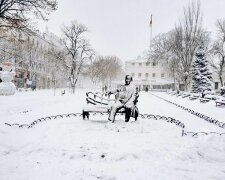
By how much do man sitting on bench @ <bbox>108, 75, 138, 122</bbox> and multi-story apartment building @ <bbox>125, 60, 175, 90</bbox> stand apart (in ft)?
255

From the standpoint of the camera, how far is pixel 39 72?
2844 inches

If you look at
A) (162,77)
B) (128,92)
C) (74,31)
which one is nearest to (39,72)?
(74,31)

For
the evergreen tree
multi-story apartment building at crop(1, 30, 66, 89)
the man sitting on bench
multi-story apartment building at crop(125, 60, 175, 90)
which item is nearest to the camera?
the man sitting on bench

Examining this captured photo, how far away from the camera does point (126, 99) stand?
935 cm

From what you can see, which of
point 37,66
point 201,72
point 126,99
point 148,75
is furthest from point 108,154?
point 148,75

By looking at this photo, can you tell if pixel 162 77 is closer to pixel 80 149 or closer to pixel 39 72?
pixel 39 72

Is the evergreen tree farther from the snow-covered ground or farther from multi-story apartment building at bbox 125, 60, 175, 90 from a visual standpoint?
the snow-covered ground

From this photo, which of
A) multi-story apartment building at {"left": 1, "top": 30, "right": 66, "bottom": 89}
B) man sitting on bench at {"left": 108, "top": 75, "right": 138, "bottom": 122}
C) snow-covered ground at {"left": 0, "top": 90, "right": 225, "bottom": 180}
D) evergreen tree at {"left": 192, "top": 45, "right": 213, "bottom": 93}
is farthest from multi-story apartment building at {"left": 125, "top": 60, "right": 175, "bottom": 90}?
snow-covered ground at {"left": 0, "top": 90, "right": 225, "bottom": 180}

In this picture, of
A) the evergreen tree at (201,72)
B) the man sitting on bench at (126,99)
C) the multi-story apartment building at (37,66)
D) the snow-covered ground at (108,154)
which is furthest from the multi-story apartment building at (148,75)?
the snow-covered ground at (108,154)

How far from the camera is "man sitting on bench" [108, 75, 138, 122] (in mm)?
9211

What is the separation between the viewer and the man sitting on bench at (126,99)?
30.2 feet

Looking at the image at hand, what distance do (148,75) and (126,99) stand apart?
87.7 meters

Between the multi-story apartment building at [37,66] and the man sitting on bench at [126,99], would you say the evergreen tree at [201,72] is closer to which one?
the multi-story apartment building at [37,66]

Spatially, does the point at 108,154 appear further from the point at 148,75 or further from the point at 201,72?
the point at 148,75
